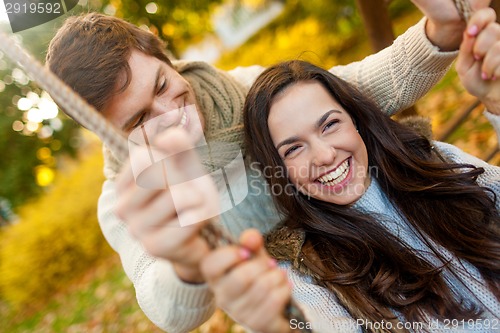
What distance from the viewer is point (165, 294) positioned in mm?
755

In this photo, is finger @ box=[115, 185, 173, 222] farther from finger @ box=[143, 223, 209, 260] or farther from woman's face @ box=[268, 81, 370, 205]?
woman's face @ box=[268, 81, 370, 205]

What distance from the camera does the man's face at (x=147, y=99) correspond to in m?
1.22

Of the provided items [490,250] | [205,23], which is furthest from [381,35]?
[205,23]

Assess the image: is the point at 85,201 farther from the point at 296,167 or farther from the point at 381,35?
the point at 296,167

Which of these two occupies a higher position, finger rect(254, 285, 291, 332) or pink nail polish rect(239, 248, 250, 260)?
pink nail polish rect(239, 248, 250, 260)

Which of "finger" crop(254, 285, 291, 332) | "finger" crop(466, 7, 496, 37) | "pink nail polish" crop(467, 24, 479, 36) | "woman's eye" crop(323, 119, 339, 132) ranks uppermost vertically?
"finger" crop(466, 7, 496, 37)

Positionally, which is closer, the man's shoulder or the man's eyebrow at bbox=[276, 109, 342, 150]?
the man's eyebrow at bbox=[276, 109, 342, 150]

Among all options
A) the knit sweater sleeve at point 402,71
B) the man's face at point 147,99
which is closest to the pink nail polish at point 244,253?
the man's face at point 147,99

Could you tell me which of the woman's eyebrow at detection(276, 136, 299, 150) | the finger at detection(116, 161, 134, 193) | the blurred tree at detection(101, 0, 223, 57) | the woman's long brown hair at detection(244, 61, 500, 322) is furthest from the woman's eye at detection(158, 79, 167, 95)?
the blurred tree at detection(101, 0, 223, 57)

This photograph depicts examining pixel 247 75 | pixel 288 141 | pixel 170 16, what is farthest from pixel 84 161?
pixel 288 141

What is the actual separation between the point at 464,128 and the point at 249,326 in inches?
119

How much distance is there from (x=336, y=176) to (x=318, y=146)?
3.7 inches

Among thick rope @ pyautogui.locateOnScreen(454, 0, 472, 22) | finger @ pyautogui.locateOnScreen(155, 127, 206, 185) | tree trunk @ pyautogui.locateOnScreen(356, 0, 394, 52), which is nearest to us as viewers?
finger @ pyautogui.locateOnScreen(155, 127, 206, 185)

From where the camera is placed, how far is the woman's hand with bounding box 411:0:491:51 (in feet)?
3.33
